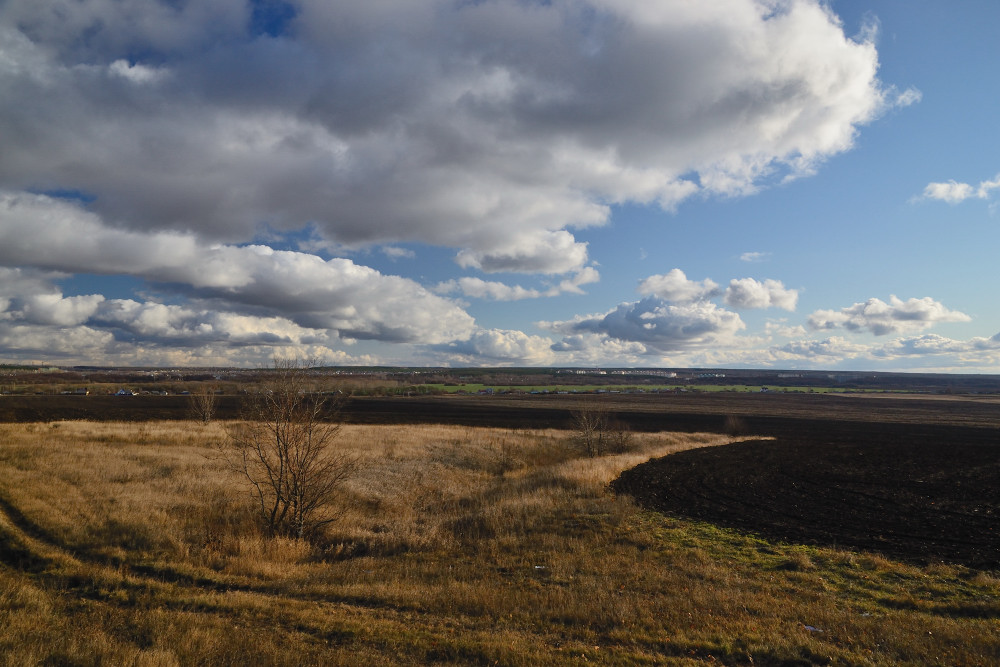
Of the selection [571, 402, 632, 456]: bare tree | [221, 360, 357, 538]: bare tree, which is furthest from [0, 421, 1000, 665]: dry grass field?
[571, 402, 632, 456]: bare tree

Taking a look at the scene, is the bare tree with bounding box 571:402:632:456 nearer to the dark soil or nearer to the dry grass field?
the dark soil

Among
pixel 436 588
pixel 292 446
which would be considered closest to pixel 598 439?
pixel 292 446

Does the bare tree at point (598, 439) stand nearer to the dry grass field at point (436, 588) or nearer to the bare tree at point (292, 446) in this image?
the dry grass field at point (436, 588)

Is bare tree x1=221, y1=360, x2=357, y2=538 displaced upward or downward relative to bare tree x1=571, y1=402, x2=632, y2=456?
upward

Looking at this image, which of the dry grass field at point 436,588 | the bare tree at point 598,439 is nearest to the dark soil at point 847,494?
the dry grass field at point 436,588

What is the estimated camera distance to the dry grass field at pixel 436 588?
7.58m

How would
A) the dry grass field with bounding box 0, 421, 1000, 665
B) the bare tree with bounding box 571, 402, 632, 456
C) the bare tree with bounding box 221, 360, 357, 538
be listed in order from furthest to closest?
the bare tree with bounding box 571, 402, 632, 456, the bare tree with bounding box 221, 360, 357, 538, the dry grass field with bounding box 0, 421, 1000, 665

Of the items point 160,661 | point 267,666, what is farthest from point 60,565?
point 267,666

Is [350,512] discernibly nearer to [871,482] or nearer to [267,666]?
[267,666]

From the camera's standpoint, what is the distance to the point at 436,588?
10766mm

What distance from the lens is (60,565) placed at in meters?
10.5

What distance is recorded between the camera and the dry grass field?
758 centimetres

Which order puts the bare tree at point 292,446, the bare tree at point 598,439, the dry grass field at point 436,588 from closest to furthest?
the dry grass field at point 436,588 < the bare tree at point 292,446 < the bare tree at point 598,439

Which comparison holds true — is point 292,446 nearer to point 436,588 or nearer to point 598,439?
point 436,588
